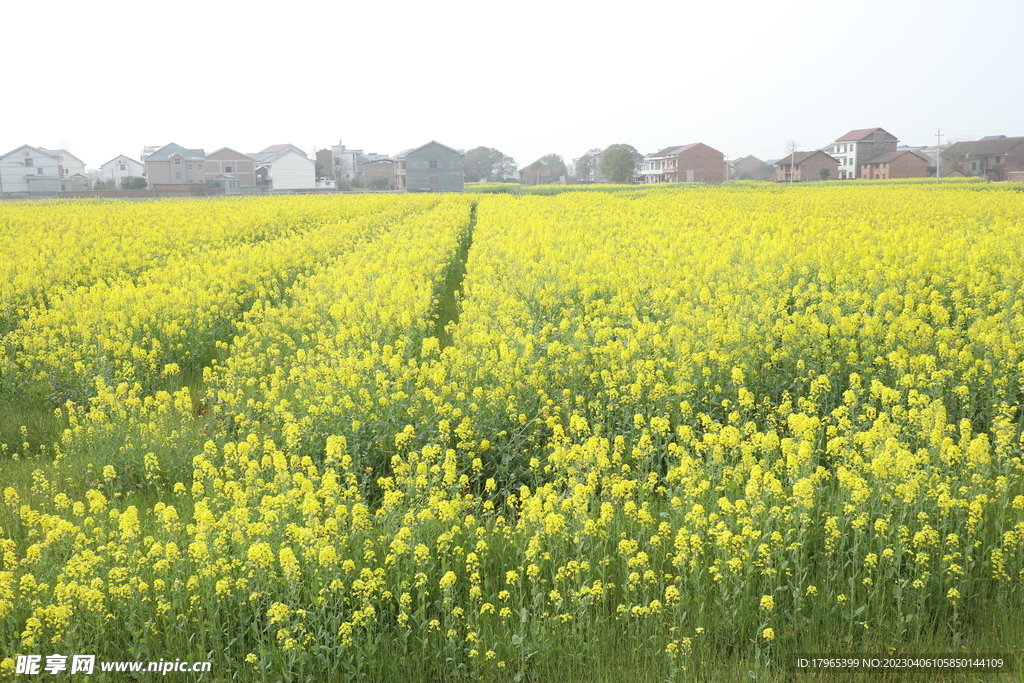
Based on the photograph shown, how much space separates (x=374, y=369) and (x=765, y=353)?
350 centimetres

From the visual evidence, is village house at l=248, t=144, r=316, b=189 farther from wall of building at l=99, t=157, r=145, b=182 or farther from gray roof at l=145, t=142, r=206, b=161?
wall of building at l=99, t=157, r=145, b=182

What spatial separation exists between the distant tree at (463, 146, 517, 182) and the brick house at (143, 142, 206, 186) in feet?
147

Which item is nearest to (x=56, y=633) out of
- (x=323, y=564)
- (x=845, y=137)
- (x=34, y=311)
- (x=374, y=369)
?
(x=323, y=564)

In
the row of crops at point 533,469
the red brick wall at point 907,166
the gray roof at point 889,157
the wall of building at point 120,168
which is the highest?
the wall of building at point 120,168

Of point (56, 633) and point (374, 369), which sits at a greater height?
point (374, 369)

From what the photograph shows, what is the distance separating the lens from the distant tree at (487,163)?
425ft

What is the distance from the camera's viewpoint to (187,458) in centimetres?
627

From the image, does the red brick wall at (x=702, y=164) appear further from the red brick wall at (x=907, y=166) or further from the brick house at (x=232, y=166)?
the brick house at (x=232, y=166)

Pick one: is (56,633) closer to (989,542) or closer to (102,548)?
(102,548)

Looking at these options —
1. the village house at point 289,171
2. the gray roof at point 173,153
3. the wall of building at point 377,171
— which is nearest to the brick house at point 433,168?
the village house at point 289,171

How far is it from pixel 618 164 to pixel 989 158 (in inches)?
1653

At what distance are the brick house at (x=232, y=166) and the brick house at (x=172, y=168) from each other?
7.35ft

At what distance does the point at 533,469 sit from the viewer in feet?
18.0

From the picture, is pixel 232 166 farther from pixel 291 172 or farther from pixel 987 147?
pixel 987 147
